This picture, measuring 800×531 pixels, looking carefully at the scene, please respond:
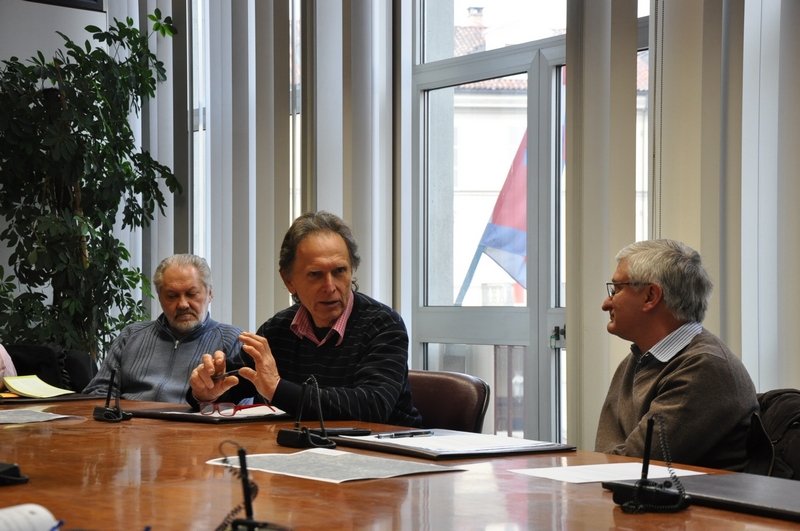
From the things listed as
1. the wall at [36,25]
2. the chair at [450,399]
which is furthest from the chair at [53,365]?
the wall at [36,25]

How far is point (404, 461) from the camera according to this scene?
5.04 ft

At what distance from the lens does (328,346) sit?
2643 millimetres

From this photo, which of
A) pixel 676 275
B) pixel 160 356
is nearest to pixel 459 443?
pixel 676 275

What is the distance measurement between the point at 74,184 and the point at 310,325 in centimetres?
262

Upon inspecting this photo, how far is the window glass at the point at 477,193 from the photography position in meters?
3.88

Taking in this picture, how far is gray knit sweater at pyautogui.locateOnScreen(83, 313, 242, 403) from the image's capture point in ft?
11.7

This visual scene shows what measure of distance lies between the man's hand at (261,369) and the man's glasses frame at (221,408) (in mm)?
161

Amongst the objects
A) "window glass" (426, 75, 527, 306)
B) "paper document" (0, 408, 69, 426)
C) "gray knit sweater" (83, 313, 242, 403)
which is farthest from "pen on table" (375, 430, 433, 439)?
"window glass" (426, 75, 527, 306)

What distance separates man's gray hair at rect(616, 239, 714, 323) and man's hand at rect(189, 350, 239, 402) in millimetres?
1116

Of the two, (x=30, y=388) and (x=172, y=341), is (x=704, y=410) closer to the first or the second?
(x=30, y=388)

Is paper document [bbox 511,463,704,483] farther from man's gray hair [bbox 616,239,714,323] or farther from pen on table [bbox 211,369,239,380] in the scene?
pen on table [bbox 211,369,239,380]

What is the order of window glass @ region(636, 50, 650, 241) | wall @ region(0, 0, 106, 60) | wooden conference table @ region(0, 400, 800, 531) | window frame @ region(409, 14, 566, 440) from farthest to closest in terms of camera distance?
wall @ region(0, 0, 106, 60), window frame @ region(409, 14, 566, 440), window glass @ region(636, 50, 650, 241), wooden conference table @ region(0, 400, 800, 531)

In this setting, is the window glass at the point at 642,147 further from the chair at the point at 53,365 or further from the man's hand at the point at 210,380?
the chair at the point at 53,365

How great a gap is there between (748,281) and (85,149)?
11.1 ft
